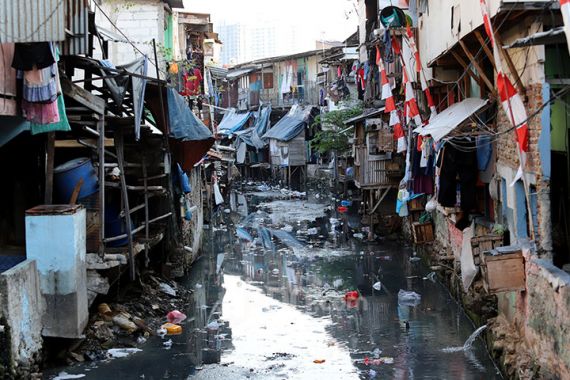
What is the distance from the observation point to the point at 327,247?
22281 mm

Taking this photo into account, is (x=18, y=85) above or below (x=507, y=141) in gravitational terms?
above

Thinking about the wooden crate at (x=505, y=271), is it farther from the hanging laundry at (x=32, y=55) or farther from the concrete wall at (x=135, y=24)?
the concrete wall at (x=135, y=24)

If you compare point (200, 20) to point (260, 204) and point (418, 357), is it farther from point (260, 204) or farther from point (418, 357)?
point (418, 357)

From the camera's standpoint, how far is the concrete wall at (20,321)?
8.34m

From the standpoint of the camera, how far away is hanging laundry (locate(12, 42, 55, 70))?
9.71 meters

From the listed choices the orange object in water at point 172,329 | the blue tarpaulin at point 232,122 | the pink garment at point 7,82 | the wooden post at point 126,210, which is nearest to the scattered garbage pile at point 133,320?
the orange object in water at point 172,329

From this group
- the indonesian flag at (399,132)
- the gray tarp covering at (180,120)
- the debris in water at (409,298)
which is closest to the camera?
the debris in water at (409,298)

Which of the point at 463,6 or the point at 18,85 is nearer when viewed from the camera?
the point at 18,85

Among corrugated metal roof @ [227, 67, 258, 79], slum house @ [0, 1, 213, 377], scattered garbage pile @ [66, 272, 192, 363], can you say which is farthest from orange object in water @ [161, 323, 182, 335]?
corrugated metal roof @ [227, 67, 258, 79]

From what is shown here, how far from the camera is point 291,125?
43.7 meters

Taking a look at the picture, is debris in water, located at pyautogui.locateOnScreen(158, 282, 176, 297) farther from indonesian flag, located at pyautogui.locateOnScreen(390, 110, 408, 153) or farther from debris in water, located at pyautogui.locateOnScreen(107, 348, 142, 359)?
indonesian flag, located at pyautogui.locateOnScreen(390, 110, 408, 153)

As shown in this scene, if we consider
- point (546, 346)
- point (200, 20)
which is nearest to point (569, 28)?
point (546, 346)

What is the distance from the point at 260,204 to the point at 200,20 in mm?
10624

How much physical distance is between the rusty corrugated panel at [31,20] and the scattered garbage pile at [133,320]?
4224mm
